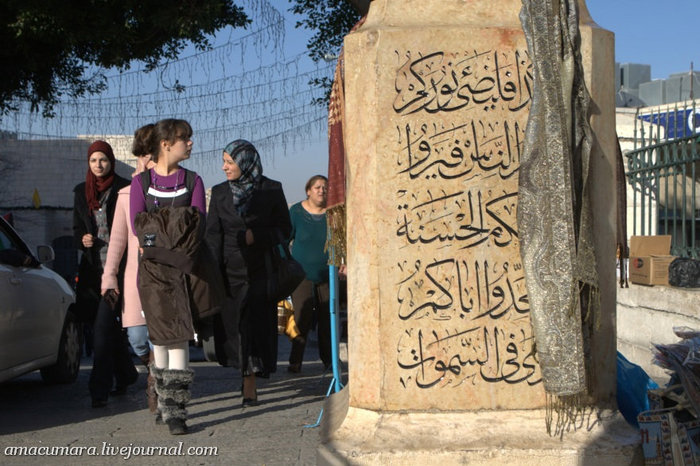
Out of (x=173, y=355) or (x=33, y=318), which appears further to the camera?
(x=33, y=318)

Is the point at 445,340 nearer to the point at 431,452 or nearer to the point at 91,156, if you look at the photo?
the point at 431,452

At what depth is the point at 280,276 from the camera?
287 inches

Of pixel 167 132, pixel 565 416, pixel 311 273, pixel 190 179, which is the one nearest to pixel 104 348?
pixel 190 179

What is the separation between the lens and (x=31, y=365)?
761 cm

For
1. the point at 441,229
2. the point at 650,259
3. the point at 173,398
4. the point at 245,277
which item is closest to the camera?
the point at 441,229

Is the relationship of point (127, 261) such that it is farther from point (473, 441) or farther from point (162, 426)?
point (473, 441)

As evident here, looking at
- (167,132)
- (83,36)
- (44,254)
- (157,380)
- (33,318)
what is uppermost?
(83,36)

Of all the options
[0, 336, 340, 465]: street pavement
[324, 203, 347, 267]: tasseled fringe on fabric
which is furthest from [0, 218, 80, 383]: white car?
[324, 203, 347, 267]: tasseled fringe on fabric

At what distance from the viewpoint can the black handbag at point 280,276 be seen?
7.19 m

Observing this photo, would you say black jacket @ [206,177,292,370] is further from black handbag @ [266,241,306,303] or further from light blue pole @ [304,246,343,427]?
light blue pole @ [304,246,343,427]

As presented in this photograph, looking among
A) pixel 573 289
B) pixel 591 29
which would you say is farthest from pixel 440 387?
pixel 591 29

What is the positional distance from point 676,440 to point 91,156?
197 inches

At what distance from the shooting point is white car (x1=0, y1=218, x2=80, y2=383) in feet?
23.2

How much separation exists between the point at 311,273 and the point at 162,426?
2.92m
